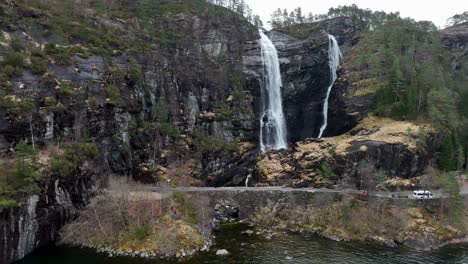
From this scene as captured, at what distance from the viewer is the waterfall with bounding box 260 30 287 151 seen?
93.1 meters

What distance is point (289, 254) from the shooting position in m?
50.5

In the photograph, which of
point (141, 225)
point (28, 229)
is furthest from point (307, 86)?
point (28, 229)

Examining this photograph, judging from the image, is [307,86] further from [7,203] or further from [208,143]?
[7,203]

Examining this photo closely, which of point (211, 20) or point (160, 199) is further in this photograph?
point (211, 20)

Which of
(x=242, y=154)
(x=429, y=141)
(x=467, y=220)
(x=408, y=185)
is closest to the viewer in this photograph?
(x=467, y=220)

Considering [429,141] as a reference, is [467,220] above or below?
below

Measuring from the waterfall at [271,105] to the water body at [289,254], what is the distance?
124 ft

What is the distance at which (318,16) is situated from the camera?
14062cm

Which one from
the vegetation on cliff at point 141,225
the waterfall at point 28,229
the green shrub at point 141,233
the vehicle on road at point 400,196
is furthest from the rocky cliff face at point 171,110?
the green shrub at point 141,233

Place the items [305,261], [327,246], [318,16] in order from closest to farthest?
[305,261] < [327,246] < [318,16]

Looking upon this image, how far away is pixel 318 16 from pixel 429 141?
7780cm

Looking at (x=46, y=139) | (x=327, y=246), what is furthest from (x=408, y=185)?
(x=46, y=139)

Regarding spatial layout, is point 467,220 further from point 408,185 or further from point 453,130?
point 453,130

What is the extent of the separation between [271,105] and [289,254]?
5277 cm
